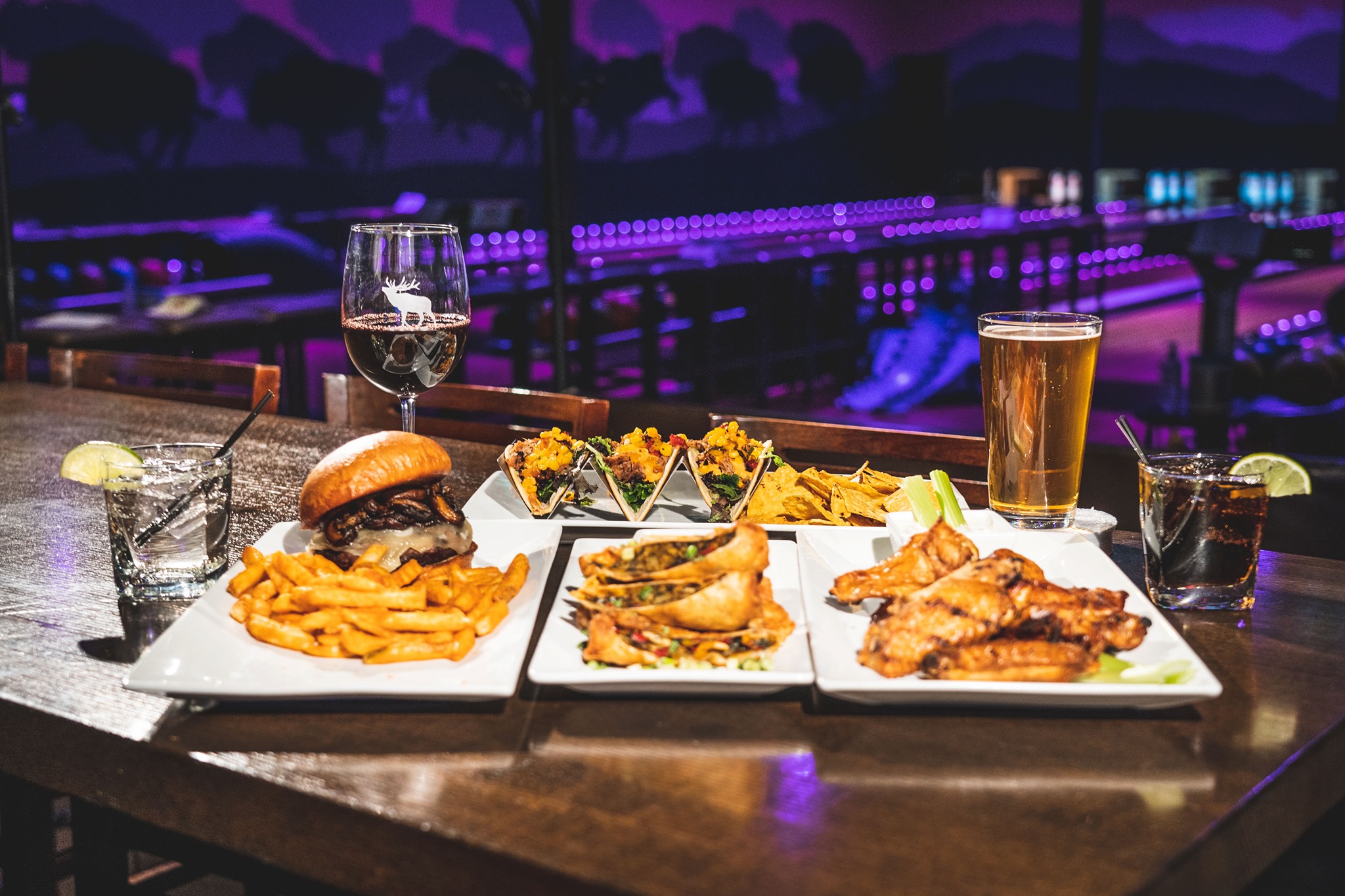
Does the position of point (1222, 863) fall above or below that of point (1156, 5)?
below

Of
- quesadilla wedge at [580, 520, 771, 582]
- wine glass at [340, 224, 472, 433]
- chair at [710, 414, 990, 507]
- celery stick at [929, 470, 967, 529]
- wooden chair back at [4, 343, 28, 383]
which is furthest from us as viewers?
wooden chair back at [4, 343, 28, 383]

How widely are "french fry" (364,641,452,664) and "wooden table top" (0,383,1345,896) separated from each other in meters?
0.04

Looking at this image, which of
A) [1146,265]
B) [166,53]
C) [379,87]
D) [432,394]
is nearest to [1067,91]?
[1146,265]

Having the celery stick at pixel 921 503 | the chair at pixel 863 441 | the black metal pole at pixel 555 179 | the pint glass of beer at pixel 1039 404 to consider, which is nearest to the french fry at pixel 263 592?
the celery stick at pixel 921 503

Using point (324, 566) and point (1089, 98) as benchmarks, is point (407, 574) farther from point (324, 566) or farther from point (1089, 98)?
point (1089, 98)

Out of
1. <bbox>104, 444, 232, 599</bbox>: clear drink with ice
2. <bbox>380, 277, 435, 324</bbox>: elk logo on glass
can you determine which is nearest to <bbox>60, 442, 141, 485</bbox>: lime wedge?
<bbox>104, 444, 232, 599</bbox>: clear drink with ice

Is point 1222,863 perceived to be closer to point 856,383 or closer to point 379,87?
point 856,383

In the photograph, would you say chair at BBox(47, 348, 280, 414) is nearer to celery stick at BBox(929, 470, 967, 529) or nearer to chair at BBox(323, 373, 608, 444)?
chair at BBox(323, 373, 608, 444)

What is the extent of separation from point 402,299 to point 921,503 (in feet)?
2.03

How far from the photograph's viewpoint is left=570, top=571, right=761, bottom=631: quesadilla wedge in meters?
0.94

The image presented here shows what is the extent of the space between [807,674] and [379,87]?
9715 mm

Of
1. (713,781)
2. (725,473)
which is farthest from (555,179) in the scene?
(713,781)

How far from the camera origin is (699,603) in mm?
943

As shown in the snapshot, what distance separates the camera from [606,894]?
0.67m
